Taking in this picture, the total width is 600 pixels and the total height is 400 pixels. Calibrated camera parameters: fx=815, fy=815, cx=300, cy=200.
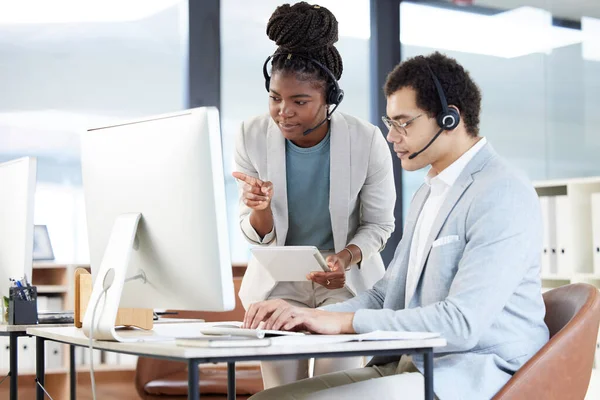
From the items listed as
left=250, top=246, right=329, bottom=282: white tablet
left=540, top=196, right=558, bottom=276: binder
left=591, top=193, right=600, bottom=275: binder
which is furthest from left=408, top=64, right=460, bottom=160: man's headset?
left=540, top=196, right=558, bottom=276: binder

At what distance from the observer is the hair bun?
2451mm

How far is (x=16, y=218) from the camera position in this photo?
97.4 inches

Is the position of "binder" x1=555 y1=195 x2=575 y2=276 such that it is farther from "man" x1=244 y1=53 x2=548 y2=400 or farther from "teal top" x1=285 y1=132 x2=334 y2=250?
"man" x1=244 y1=53 x2=548 y2=400

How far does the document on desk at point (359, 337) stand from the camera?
1500 millimetres

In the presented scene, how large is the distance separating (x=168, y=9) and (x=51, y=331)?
3.28 meters

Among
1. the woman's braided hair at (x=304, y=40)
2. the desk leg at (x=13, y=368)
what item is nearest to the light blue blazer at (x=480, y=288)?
the woman's braided hair at (x=304, y=40)

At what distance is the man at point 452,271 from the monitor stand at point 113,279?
0.28 m

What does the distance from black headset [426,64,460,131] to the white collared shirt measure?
88 mm

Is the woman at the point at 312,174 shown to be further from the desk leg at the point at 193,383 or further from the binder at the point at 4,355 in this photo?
the binder at the point at 4,355

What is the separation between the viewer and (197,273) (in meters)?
1.61

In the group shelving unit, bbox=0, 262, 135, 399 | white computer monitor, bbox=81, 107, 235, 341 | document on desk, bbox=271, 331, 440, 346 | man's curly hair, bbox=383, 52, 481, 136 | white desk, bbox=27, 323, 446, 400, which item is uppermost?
man's curly hair, bbox=383, 52, 481, 136

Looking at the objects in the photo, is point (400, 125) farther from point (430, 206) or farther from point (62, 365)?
point (62, 365)

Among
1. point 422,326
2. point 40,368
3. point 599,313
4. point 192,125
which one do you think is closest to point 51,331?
point 40,368

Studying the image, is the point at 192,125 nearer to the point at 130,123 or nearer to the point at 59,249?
the point at 130,123
